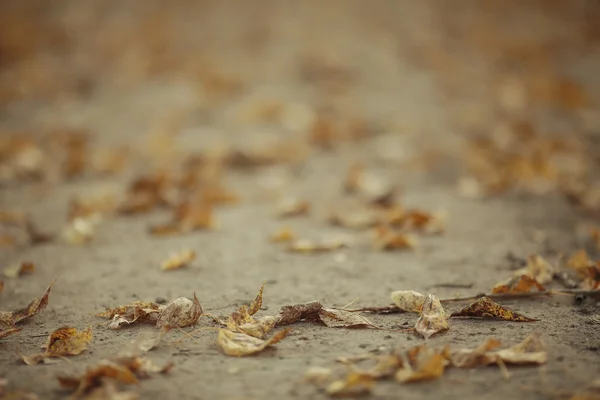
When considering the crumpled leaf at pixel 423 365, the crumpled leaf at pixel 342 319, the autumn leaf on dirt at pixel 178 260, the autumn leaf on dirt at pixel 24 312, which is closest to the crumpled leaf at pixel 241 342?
the crumpled leaf at pixel 342 319

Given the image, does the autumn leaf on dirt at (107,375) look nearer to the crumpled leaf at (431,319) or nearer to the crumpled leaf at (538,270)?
the crumpled leaf at (431,319)

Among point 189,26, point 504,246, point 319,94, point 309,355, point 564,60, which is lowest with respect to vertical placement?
point 309,355

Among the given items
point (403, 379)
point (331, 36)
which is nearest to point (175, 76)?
point (331, 36)

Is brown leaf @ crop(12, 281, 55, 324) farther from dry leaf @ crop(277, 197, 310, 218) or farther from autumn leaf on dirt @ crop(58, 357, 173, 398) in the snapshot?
dry leaf @ crop(277, 197, 310, 218)

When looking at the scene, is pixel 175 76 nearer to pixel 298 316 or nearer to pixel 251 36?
pixel 251 36

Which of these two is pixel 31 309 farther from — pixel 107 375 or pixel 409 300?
pixel 409 300

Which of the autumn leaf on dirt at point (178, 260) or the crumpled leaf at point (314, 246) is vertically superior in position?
the crumpled leaf at point (314, 246)

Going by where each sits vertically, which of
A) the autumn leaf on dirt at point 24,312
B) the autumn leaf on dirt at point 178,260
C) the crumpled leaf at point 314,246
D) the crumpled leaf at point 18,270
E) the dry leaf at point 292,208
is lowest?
the autumn leaf on dirt at point 24,312
